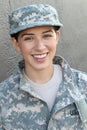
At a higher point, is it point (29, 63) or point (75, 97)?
point (29, 63)

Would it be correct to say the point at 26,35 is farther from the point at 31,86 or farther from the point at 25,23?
the point at 31,86

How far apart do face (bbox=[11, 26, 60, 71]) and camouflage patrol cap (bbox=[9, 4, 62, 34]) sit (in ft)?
0.16

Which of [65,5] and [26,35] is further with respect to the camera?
[65,5]

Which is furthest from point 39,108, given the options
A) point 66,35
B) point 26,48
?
point 66,35

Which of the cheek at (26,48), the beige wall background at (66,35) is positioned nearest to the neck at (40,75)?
the cheek at (26,48)

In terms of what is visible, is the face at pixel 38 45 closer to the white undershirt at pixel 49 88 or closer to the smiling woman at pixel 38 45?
the smiling woman at pixel 38 45

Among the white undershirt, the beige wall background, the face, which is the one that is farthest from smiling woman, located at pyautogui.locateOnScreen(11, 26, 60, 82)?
the beige wall background

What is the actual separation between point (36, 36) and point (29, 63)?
0.20 meters

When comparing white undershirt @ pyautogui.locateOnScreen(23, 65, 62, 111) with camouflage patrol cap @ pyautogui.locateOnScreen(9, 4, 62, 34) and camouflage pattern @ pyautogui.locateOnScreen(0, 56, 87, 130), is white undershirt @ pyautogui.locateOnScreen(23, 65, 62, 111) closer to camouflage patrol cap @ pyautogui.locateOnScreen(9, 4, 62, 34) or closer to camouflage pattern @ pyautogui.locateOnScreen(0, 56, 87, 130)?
camouflage pattern @ pyautogui.locateOnScreen(0, 56, 87, 130)

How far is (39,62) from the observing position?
2697 mm

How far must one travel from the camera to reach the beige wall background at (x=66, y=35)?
12.9ft

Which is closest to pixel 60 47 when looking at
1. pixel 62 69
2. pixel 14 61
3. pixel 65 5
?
pixel 65 5

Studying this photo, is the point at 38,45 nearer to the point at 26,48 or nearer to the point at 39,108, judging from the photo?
the point at 26,48

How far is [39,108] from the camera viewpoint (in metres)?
2.73
